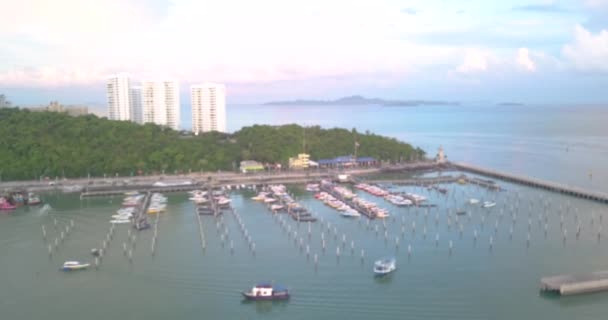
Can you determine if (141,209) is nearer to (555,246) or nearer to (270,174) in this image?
(270,174)

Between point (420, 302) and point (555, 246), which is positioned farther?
point (555, 246)

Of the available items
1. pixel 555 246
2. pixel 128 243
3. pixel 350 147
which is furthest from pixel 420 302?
pixel 350 147

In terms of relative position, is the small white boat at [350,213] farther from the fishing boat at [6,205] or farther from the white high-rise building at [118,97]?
the white high-rise building at [118,97]

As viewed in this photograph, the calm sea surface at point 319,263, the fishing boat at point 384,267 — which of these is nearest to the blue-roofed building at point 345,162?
the calm sea surface at point 319,263

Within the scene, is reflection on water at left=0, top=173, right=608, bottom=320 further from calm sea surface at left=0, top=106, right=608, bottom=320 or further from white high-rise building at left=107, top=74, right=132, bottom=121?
white high-rise building at left=107, top=74, right=132, bottom=121

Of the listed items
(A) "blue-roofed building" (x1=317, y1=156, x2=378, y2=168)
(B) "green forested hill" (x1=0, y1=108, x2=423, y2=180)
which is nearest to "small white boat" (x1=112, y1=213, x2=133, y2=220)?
(B) "green forested hill" (x1=0, y1=108, x2=423, y2=180)
